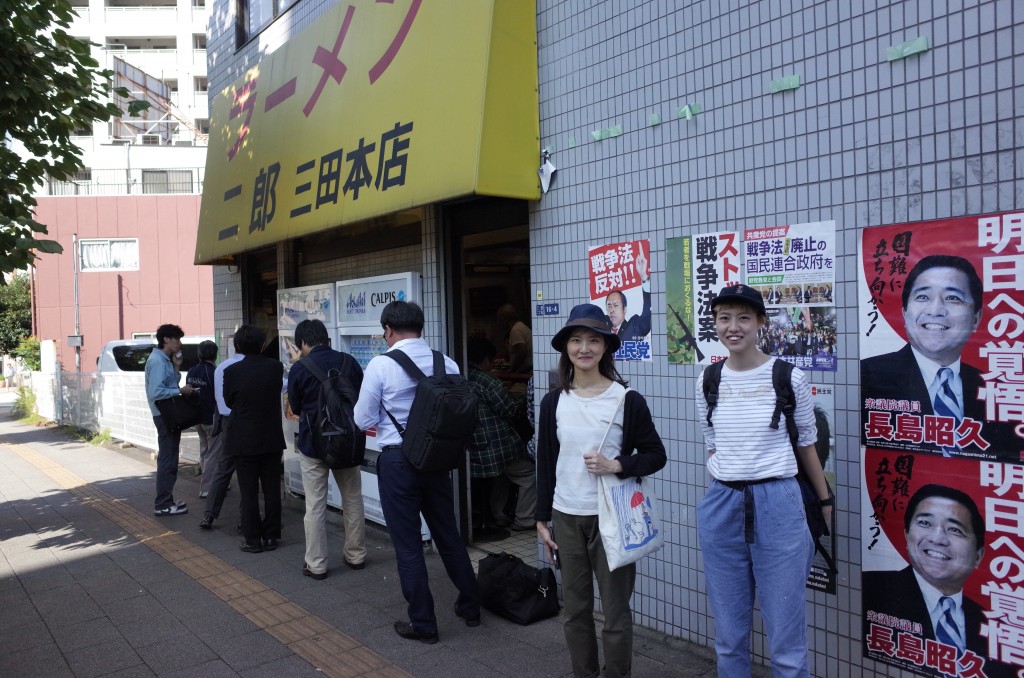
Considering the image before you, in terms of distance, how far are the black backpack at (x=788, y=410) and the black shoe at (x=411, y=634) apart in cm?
224

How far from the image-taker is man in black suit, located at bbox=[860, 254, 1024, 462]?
2.94 metres

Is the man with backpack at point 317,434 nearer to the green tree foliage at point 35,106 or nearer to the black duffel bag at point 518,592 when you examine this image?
the black duffel bag at point 518,592

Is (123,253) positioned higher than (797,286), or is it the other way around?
(123,253)

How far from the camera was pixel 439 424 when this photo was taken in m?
4.26

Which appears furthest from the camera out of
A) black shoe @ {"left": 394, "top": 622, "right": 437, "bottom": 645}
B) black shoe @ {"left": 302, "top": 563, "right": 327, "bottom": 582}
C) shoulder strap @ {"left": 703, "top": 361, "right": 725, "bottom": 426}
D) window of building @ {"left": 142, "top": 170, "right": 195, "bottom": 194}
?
window of building @ {"left": 142, "top": 170, "right": 195, "bottom": 194}

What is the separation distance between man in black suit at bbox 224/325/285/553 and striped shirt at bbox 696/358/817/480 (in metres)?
4.33

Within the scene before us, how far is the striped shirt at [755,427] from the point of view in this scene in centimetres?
299

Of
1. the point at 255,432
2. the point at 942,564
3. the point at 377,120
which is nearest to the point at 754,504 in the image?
the point at 942,564

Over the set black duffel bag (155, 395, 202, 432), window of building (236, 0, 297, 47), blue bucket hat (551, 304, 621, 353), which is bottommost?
black duffel bag (155, 395, 202, 432)

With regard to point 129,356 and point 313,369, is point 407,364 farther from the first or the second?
point 129,356

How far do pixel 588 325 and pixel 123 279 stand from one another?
99.0ft

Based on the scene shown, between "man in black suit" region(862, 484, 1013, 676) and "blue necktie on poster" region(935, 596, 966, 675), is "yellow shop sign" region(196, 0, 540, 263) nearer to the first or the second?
"man in black suit" region(862, 484, 1013, 676)

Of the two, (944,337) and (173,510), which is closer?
(944,337)

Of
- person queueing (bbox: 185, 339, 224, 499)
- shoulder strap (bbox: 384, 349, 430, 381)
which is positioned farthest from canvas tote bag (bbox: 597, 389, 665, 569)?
person queueing (bbox: 185, 339, 224, 499)
